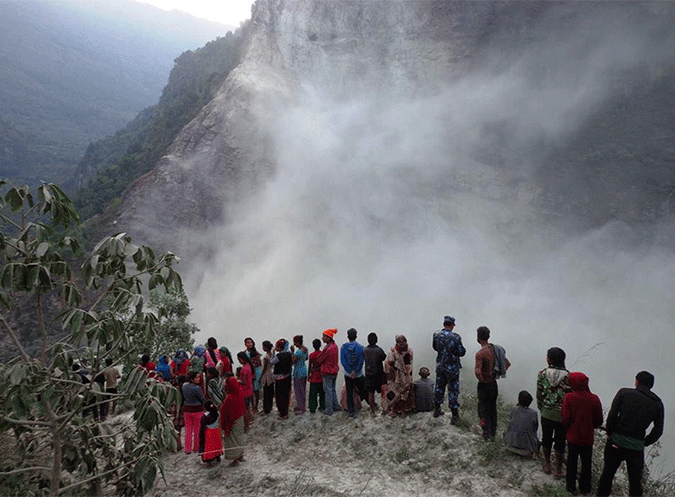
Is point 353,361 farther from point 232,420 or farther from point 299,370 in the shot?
point 232,420

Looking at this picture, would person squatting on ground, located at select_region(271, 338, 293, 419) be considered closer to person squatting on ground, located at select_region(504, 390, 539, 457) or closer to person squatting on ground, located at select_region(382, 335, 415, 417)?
person squatting on ground, located at select_region(382, 335, 415, 417)

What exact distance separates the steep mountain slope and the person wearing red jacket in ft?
203

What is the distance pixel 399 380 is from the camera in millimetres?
6961

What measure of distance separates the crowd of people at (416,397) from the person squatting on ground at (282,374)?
17mm

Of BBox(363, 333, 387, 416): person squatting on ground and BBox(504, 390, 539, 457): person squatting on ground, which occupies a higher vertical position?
BBox(363, 333, 387, 416): person squatting on ground

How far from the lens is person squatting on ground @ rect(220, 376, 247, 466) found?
6.15 meters

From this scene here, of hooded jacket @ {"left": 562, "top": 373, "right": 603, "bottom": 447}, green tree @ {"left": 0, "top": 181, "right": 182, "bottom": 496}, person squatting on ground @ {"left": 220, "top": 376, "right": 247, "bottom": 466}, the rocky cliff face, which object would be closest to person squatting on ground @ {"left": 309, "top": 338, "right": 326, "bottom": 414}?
person squatting on ground @ {"left": 220, "top": 376, "right": 247, "bottom": 466}

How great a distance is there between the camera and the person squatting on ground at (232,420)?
615 centimetres

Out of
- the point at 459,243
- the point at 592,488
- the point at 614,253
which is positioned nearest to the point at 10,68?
the point at 459,243

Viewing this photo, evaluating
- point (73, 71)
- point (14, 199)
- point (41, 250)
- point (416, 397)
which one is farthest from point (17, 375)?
point (73, 71)

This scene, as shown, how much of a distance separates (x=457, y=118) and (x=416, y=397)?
21932 mm

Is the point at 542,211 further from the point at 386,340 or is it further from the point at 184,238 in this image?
the point at 184,238

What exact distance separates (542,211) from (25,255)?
24973mm

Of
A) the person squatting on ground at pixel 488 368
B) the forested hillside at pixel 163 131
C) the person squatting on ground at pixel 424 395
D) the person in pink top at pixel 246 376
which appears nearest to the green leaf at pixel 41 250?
the person in pink top at pixel 246 376
